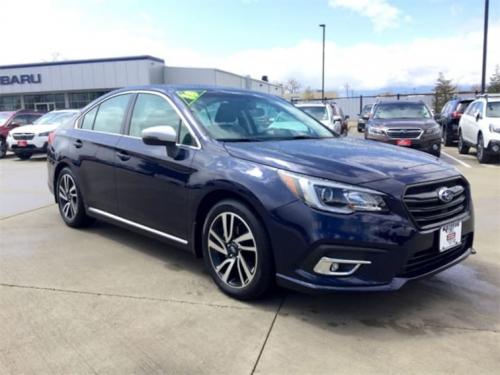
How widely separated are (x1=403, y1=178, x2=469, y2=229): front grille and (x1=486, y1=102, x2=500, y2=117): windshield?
32.0 ft

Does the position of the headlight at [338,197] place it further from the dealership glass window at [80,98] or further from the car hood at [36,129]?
the dealership glass window at [80,98]

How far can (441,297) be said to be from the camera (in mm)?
3646

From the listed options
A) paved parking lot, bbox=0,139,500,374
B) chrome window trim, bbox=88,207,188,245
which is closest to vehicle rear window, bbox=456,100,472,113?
paved parking lot, bbox=0,139,500,374

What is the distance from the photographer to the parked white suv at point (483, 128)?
1126cm

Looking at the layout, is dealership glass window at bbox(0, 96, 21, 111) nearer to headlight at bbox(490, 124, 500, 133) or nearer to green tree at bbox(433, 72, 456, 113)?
green tree at bbox(433, 72, 456, 113)

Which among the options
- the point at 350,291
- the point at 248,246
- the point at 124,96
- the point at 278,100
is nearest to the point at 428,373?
the point at 350,291

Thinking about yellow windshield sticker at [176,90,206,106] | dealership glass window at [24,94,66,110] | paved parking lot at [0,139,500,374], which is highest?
dealership glass window at [24,94,66,110]

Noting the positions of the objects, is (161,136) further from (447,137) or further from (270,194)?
(447,137)

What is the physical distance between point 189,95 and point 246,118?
1.79 ft

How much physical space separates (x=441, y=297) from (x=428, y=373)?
1.15 meters

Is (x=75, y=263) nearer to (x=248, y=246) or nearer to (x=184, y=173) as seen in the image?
(x=184, y=173)

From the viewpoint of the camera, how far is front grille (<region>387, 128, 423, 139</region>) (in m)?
11.3

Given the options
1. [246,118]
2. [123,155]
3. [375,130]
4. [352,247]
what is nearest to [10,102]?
[375,130]

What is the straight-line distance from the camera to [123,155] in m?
4.50
